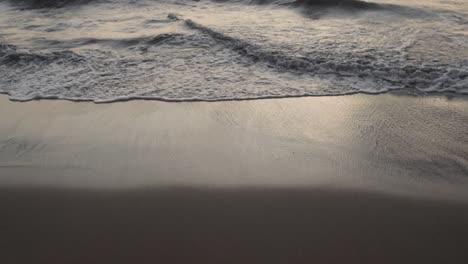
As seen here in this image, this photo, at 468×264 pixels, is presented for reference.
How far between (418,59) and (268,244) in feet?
12.7

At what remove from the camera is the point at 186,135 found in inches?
132

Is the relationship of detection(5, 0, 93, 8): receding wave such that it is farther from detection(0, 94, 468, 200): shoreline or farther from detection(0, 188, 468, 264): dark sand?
detection(0, 188, 468, 264): dark sand

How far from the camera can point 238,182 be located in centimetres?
271

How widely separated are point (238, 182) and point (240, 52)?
3.29 meters

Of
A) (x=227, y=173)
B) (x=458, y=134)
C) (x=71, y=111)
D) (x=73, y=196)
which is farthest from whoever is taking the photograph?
(x=71, y=111)

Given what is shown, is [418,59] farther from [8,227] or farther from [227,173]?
[8,227]

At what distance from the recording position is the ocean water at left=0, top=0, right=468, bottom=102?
4418mm

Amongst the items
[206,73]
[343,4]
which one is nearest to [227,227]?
[206,73]

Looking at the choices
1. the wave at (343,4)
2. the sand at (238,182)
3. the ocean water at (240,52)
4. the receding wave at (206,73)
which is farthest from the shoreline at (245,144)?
the wave at (343,4)

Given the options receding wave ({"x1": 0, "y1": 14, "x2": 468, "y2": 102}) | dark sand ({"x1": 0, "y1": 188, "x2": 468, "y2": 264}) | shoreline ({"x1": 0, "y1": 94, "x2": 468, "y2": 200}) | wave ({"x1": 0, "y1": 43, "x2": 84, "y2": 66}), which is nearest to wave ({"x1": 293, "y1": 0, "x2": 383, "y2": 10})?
receding wave ({"x1": 0, "y1": 14, "x2": 468, "y2": 102})

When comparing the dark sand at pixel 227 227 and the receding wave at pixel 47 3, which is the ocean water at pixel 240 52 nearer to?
the receding wave at pixel 47 3

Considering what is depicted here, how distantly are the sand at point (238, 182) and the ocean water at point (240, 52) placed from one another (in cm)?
43

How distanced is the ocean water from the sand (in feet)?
1.43

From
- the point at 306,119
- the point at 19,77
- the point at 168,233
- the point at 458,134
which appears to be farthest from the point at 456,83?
the point at 19,77
